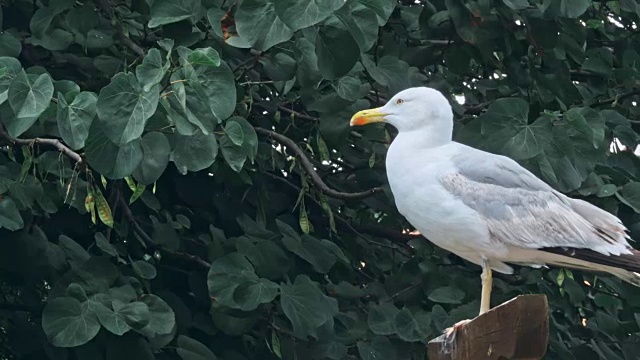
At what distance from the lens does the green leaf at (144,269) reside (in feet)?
18.8

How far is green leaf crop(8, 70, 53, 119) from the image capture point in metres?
4.66

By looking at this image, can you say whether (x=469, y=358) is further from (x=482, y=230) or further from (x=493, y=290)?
(x=493, y=290)

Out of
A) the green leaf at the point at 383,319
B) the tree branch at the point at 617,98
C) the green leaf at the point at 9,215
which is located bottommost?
the green leaf at the point at 383,319

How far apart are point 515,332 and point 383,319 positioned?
2466 mm

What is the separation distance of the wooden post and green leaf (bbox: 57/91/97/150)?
1.66 m

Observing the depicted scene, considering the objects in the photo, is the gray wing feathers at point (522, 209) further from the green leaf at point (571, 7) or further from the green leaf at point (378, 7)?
the green leaf at point (571, 7)

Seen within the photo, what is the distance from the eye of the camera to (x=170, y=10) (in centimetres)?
523

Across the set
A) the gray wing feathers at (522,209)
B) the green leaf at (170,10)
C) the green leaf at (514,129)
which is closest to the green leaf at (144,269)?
the green leaf at (170,10)

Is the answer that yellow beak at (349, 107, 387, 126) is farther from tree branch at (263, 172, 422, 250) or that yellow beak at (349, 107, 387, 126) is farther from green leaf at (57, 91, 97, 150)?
green leaf at (57, 91, 97, 150)

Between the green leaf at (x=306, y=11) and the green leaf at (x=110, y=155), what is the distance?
0.68 m

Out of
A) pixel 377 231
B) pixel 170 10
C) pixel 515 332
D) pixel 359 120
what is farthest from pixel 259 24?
pixel 377 231

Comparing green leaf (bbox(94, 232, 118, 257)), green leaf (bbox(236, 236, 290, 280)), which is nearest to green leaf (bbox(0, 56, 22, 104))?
green leaf (bbox(94, 232, 118, 257))

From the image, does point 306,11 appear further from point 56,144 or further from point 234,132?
point 56,144

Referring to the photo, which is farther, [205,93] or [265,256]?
[265,256]
